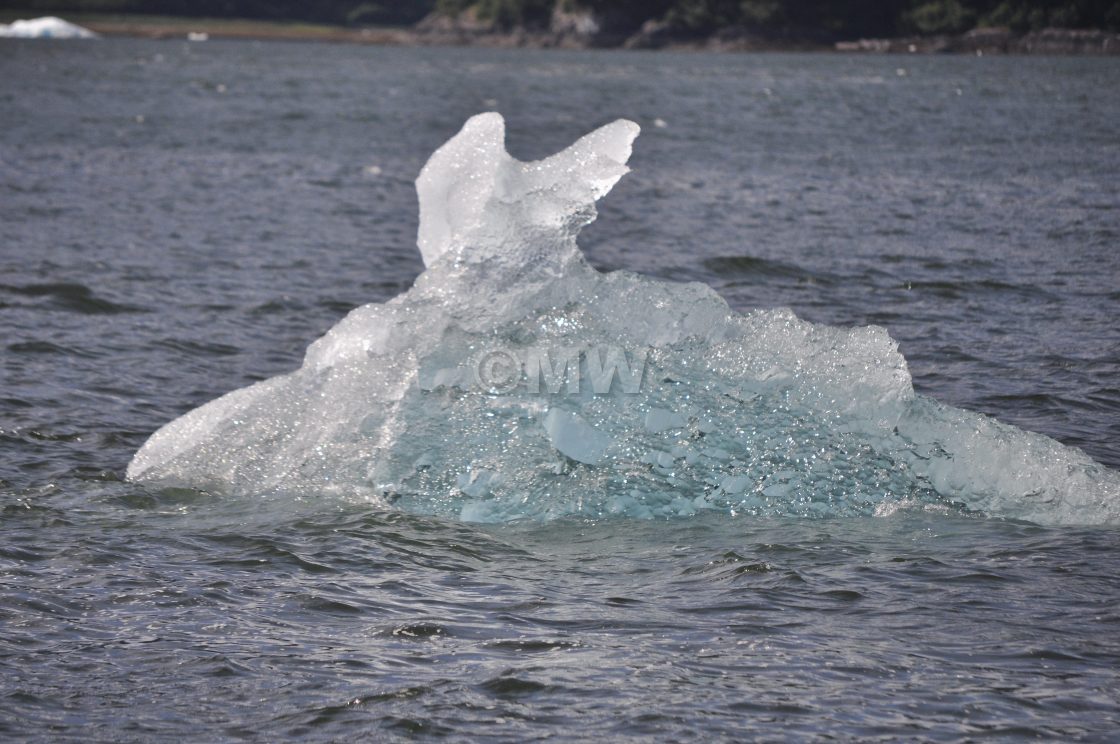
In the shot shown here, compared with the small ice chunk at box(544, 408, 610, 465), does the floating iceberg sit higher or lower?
higher

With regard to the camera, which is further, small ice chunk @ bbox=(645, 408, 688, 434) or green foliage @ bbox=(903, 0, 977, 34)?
green foliage @ bbox=(903, 0, 977, 34)

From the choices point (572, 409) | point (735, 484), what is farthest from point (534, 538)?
point (735, 484)

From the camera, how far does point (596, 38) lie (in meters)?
161

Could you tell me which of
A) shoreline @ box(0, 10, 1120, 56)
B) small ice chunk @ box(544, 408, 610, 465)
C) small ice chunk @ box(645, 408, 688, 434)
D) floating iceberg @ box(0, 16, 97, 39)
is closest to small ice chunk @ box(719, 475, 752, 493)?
small ice chunk @ box(645, 408, 688, 434)

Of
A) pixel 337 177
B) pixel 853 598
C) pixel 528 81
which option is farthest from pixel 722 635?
pixel 528 81

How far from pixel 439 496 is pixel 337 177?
873 inches

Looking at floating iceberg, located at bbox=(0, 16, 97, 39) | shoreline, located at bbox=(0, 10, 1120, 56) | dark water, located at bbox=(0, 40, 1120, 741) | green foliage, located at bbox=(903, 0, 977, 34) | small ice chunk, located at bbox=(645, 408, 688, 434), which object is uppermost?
green foliage, located at bbox=(903, 0, 977, 34)

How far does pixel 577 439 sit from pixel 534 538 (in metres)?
0.77

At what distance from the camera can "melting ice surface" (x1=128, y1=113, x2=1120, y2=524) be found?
29.8 feet

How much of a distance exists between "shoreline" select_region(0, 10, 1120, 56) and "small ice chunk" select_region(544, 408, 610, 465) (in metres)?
121

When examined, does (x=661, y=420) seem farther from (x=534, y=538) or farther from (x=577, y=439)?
(x=534, y=538)

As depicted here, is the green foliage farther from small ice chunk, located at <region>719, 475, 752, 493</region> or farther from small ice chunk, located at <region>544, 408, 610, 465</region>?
small ice chunk, located at <region>544, 408, 610, 465</region>

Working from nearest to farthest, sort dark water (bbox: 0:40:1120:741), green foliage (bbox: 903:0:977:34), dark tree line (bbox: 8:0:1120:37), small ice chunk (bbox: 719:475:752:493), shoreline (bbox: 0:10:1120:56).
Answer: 1. dark water (bbox: 0:40:1120:741)
2. small ice chunk (bbox: 719:475:752:493)
3. shoreline (bbox: 0:10:1120:56)
4. dark tree line (bbox: 8:0:1120:37)
5. green foliage (bbox: 903:0:977:34)

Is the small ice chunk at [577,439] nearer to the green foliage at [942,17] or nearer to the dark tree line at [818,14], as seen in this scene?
the dark tree line at [818,14]
